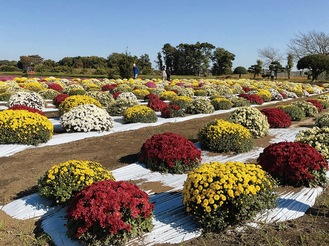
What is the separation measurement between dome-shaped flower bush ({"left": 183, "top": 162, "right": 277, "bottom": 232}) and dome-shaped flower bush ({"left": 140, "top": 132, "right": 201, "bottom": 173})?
1912 mm

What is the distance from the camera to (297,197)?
5656 millimetres

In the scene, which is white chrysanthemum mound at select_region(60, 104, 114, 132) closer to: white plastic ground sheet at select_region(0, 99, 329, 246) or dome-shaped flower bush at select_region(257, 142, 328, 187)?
white plastic ground sheet at select_region(0, 99, 329, 246)

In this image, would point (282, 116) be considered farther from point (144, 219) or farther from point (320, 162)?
point (144, 219)

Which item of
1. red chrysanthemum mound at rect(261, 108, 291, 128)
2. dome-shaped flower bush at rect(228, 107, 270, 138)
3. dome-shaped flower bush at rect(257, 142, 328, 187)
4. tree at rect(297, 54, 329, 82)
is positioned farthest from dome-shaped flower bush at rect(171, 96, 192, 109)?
tree at rect(297, 54, 329, 82)

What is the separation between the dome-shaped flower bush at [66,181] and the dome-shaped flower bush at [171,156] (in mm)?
1713

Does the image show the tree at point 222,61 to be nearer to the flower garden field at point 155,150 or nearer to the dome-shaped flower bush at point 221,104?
the dome-shaped flower bush at point 221,104

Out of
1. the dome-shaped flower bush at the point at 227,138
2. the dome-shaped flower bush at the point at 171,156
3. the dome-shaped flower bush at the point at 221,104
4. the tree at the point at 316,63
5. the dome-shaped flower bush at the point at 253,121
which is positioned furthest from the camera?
the tree at the point at 316,63

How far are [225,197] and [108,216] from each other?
153cm

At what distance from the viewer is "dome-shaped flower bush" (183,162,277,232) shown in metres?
4.55

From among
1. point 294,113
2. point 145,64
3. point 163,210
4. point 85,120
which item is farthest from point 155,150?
point 145,64

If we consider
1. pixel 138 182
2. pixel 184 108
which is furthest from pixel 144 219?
pixel 184 108

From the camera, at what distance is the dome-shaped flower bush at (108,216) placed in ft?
13.5

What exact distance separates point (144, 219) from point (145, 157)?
2854mm

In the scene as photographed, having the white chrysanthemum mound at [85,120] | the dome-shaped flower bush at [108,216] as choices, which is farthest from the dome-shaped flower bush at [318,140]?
the white chrysanthemum mound at [85,120]
